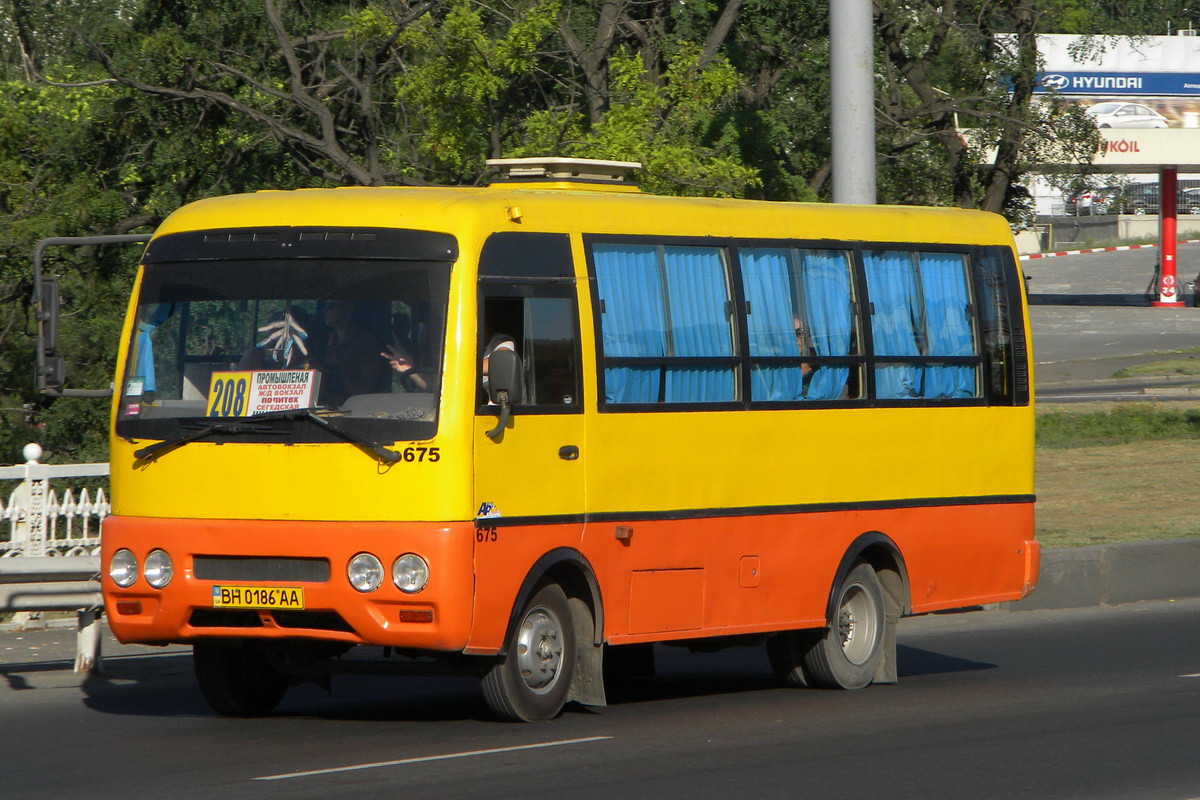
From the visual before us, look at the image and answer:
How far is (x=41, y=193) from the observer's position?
20000mm

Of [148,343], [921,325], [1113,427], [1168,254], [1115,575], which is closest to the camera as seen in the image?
[148,343]

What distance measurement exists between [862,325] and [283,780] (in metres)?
4.94

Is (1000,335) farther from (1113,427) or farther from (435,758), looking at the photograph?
(1113,427)

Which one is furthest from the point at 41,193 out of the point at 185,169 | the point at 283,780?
the point at 283,780

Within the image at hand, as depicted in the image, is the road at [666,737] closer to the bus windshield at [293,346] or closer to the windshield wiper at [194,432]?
the windshield wiper at [194,432]

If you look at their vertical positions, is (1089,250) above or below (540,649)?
above

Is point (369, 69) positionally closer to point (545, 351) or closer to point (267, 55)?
point (267, 55)

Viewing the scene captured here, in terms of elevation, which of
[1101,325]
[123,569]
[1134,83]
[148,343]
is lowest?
[123,569]

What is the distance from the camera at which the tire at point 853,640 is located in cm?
1098

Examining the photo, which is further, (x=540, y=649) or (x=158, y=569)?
(x=540, y=649)

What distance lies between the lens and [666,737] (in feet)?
29.1

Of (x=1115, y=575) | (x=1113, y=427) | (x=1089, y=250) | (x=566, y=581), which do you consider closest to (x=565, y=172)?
(x=566, y=581)

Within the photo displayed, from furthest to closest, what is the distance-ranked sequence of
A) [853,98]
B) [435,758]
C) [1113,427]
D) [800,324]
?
[1113,427], [853,98], [800,324], [435,758]

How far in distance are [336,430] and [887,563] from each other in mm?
4151
